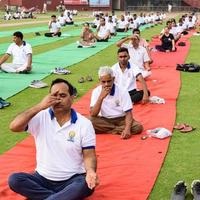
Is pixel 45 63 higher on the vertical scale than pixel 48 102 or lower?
lower

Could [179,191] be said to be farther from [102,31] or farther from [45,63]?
[102,31]

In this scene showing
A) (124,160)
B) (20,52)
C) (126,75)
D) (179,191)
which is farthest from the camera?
(20,52)

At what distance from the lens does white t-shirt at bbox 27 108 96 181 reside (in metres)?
4.41

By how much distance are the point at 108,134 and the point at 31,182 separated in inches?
105

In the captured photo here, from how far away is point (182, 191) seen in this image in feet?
16.0

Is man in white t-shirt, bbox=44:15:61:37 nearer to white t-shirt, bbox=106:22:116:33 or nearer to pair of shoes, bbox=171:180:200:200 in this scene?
white t-shirt, bbox=106:22:116:33

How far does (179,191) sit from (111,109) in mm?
2376

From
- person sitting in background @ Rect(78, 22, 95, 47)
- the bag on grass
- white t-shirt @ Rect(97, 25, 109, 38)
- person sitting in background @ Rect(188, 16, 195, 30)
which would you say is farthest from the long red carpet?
person sitting in background @ Rect(188, 16, 195, 30)

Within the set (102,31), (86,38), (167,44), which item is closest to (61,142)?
(167,44)

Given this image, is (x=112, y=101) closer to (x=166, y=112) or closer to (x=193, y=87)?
(x=166, y=112)

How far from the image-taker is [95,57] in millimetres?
16375

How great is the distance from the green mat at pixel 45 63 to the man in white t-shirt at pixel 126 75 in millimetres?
2683

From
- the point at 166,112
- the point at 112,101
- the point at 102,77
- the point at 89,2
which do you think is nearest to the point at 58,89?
the point at 102,77

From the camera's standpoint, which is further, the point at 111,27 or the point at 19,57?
the point at 111,27
